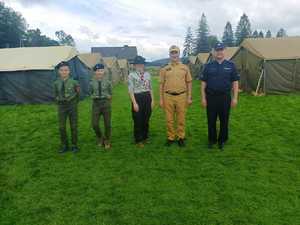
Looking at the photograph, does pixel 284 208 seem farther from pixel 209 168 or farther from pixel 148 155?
pixel 148 155

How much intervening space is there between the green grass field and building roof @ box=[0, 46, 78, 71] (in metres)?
Result: 8.35

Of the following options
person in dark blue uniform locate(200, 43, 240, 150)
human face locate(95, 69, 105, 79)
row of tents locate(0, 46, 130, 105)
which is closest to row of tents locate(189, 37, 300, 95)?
row of tents locate(0, 46, 130, 105)

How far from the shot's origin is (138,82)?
281 inches

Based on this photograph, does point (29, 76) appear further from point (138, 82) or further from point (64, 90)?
point (138, 82)

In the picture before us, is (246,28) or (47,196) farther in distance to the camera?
(246,28)

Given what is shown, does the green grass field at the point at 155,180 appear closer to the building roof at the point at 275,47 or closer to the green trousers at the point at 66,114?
the green trousers at the point at 66,114

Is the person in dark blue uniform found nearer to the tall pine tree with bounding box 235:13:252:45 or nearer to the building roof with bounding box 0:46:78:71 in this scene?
the building roof with bounding box 0:46:78:71

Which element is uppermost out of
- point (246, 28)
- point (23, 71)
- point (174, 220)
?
point (246, 28)

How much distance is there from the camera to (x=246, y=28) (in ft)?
267

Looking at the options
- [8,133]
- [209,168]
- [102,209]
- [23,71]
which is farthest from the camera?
[23,71]

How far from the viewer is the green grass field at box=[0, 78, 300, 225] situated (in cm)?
440

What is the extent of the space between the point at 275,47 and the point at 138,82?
13424mm

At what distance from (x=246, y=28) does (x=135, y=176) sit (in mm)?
81797

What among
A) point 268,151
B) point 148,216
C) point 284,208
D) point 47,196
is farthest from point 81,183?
point 268,151
